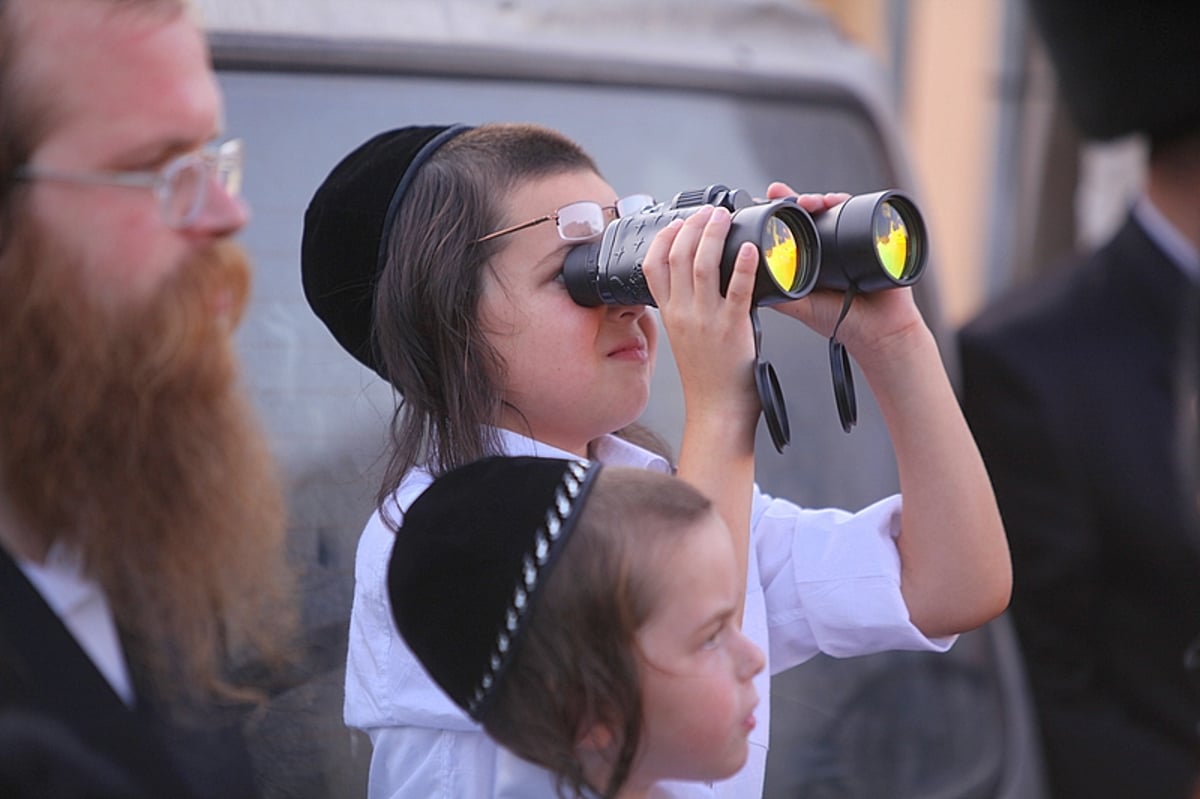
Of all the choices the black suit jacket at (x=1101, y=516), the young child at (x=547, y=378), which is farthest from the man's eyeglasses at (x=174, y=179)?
the black suit jacket at (x=1101, y=516)

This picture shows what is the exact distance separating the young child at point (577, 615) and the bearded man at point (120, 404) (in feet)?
0.62

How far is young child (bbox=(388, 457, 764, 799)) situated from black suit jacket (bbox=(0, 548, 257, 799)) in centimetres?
19

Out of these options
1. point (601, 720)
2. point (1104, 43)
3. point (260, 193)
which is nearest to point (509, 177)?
point (601, 720)

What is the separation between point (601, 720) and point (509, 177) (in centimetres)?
43

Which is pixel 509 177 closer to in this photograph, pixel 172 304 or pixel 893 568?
pixel 172 304

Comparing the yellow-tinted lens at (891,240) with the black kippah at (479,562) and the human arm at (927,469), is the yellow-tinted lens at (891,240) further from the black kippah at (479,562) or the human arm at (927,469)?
the black kippah at (479,562)

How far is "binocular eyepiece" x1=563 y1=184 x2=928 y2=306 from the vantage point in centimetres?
117

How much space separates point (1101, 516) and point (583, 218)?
191cm

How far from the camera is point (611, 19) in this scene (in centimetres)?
267

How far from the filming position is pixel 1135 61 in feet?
11.2

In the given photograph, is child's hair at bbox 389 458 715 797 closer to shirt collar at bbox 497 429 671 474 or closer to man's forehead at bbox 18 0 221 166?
shirt collar at bbox 497 429 671 474

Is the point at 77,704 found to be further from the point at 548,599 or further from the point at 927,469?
the point at 927,469

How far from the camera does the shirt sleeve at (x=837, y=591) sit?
4.65ft

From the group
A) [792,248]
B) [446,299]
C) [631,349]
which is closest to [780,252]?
[792,248]
